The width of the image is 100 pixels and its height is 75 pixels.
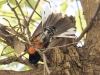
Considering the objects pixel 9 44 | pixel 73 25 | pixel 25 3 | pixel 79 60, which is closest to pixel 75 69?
pixel 79 60

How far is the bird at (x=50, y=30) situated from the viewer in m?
1.16

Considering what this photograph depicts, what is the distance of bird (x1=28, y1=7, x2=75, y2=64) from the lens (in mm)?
1156

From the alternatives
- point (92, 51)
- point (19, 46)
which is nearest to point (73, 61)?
point (92, 51)

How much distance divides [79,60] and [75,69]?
5 cm

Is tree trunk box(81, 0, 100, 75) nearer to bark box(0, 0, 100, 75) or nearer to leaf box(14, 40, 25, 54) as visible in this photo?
bark box(0, 0, 100, 75)

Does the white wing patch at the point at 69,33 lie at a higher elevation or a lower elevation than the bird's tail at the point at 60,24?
lower

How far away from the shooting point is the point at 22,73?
115cm

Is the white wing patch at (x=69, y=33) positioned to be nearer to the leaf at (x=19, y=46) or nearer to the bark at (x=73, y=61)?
the bark at (x=73, y=61)

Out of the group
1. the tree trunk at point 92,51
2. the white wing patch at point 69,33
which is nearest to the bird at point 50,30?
the white wing patch at point 69,33

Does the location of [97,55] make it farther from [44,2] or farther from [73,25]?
[44,2]

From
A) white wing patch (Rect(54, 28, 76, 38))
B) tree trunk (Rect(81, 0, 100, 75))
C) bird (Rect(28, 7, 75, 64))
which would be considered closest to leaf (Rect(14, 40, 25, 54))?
bird (Rect(28, 7, 75, 64))

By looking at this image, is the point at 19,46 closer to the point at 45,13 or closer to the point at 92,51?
the point at 45,13

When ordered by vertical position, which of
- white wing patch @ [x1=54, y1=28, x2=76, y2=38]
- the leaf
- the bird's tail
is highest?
the bird's tail

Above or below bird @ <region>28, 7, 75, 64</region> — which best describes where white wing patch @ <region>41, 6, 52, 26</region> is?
above
